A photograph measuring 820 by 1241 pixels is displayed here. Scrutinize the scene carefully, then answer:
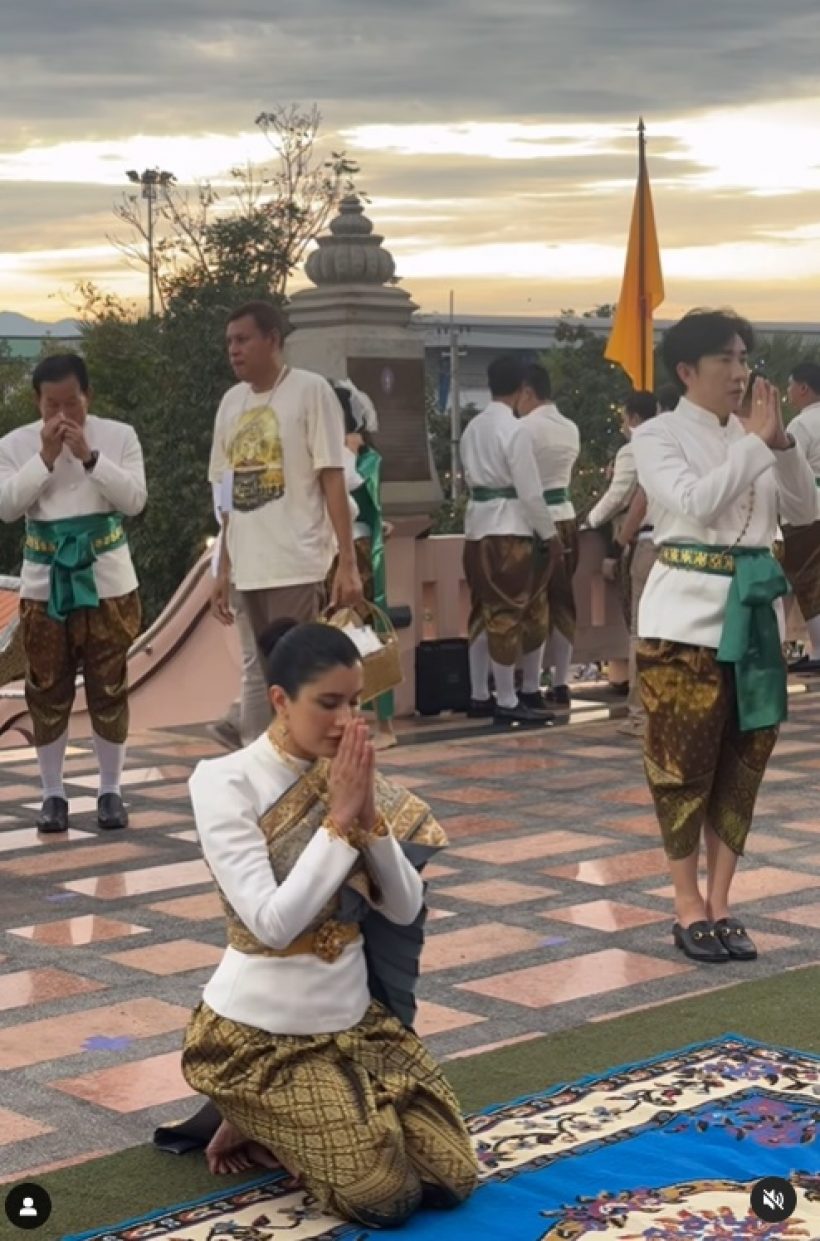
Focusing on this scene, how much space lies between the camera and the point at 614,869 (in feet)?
22.4

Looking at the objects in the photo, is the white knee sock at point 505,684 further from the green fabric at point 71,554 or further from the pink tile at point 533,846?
the green fabric at point 71,554

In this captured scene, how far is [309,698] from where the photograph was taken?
3.83 meters

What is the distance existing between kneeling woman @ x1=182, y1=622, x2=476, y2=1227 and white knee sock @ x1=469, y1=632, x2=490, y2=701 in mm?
6295

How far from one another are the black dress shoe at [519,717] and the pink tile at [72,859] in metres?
3.23

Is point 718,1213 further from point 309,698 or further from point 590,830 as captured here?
point 590,830

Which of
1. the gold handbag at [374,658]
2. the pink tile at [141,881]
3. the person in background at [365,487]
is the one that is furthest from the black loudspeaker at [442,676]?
the pink tile at [141,881]

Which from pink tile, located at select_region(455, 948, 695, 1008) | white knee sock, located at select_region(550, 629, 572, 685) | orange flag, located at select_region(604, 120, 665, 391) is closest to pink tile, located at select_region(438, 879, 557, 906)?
pink tile, located at select_region(455, 948, 695, 1008)

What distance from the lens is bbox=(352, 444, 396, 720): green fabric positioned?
8961 millimetres

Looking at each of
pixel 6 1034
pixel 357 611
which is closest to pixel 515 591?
pixel 357 611

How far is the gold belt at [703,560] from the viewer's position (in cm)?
552

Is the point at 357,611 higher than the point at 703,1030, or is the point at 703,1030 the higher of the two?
the point at 357,611

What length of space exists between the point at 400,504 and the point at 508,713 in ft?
3.68

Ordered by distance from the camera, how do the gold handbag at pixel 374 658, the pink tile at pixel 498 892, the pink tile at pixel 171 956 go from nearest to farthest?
the pink tile at pixel 171 956, the pink tile at pixel 498 892, the gold handbag at pixel 374 658

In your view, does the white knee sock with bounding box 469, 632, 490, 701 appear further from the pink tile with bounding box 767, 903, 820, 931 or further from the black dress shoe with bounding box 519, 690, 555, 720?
the pink tile with bounding box 767, 903, 820, 931
